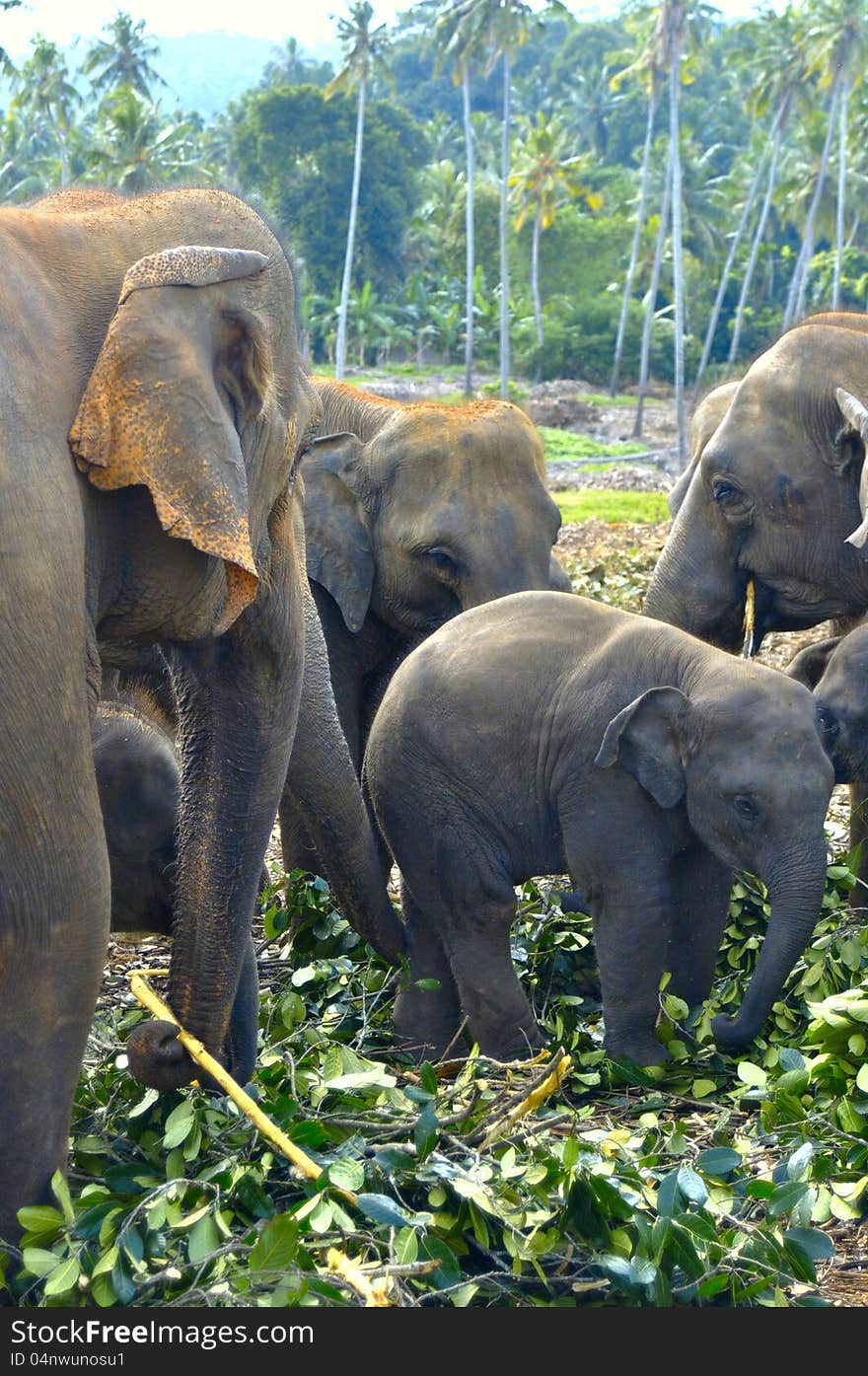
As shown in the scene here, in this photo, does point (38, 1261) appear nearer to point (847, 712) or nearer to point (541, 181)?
point (847, 712)

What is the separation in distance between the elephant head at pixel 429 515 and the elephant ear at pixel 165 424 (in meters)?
2.95

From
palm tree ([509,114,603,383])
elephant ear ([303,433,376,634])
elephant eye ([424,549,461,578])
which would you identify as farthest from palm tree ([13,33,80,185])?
elephant eye ([424,549,461,578])

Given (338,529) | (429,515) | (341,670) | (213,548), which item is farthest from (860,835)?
(213,548)

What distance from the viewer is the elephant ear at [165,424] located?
2469 millimetres

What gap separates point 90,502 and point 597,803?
1.98 meters

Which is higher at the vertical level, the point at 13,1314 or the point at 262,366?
the point at 262,366

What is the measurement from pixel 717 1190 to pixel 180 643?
130 cm

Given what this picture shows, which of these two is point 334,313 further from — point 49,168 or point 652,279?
point 49,168

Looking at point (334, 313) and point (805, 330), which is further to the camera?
point (334, 313)

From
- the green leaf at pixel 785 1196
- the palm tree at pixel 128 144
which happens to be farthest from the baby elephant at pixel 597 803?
the palm tree at pixel 128 144

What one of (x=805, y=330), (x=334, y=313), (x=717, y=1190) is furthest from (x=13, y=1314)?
(x=334, y=313)

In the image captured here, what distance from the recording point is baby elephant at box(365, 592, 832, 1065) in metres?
4.10

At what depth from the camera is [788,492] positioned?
528 centimetres

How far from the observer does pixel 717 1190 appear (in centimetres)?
311
